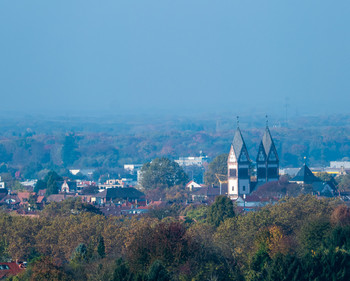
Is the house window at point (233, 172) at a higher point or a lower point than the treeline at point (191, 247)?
lower

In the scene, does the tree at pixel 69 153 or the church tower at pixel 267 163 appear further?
the tree at pixel 69 153

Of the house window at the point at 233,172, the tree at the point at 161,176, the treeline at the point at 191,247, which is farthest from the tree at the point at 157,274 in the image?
the tree at the point at 161,176

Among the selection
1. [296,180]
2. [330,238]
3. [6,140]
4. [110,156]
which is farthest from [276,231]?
[6,140]

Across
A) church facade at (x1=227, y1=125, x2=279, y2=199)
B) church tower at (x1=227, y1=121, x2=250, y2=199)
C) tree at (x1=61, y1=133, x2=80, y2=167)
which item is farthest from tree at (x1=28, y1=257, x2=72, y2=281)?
tree at (x1=61, y1=133, x2=80, y2=167)

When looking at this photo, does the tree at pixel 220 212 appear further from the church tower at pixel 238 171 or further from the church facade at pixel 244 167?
the church tower at pixel 238 171

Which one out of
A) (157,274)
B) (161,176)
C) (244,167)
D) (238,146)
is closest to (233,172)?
(244,167)

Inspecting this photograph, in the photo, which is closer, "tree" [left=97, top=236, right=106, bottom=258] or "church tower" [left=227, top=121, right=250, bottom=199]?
"tree" [left=97, top=236, right=106, bottom=258]

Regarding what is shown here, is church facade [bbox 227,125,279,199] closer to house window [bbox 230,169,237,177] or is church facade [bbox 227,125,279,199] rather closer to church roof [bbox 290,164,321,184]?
house window [bbox 230,169,237,177]
